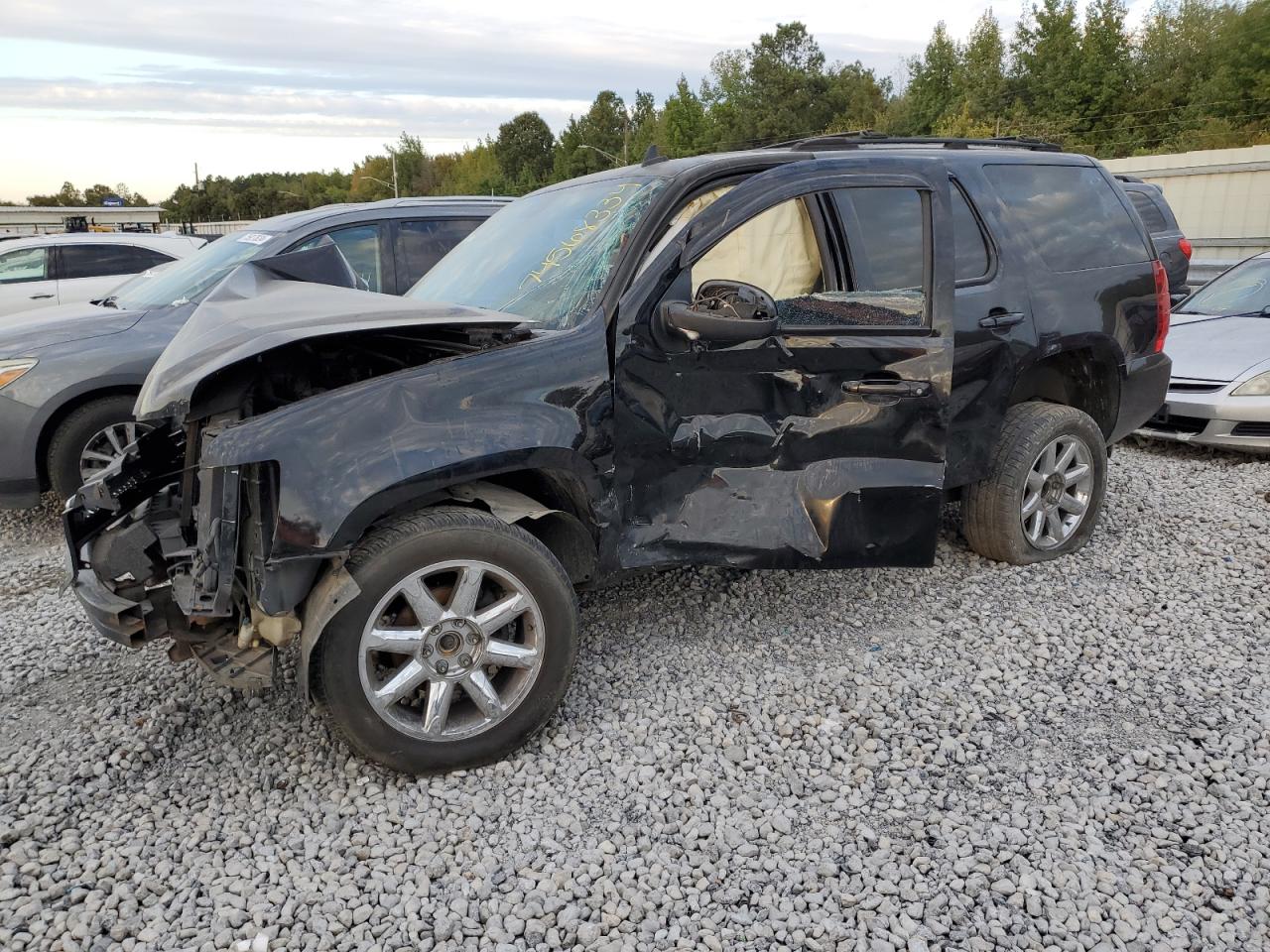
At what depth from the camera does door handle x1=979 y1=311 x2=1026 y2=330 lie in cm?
436

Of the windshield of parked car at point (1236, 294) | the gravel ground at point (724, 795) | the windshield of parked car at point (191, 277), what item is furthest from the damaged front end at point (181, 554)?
the windshield of parked car at point (1236, 294)

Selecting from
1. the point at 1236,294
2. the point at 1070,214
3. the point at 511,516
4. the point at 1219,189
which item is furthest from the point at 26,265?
the point at 1219,189

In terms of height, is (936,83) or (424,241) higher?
(936,83)

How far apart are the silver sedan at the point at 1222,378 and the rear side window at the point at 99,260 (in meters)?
9.78

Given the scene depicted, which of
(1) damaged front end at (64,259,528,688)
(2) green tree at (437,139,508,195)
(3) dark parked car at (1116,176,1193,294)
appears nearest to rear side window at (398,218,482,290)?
(1) damaged front end at (64,259,528,688)

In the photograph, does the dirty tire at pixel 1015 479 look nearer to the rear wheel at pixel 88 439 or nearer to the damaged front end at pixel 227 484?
the damaged front end at pixel 227 484

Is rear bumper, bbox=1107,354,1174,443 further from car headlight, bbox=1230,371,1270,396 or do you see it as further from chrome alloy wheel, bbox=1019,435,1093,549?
car headlight, bbox=1230,371,1270,396

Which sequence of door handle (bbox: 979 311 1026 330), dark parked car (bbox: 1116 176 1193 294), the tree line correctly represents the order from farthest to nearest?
the tree line, dark parked car (bbox: 1116 176 1193 294), door handle (bbox: 979 311 1026 330)

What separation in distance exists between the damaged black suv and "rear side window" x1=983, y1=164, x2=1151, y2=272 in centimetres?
10

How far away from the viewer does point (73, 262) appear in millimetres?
10320

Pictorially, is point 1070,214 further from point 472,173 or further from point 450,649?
point 472,173

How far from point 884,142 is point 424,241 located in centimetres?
348

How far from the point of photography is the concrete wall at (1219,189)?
74.5 ft

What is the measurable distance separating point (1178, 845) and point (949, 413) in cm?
188
